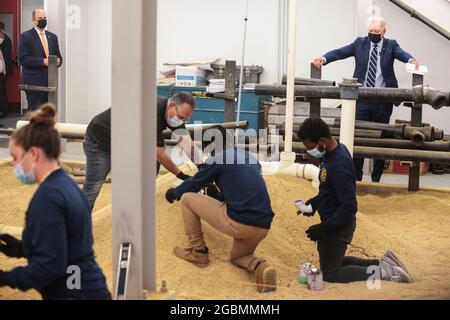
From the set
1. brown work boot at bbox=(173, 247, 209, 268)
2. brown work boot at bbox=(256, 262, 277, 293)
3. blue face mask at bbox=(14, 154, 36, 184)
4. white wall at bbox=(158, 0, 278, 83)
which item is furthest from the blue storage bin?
blue face mask at bbox=(14, 154, 36, 184)

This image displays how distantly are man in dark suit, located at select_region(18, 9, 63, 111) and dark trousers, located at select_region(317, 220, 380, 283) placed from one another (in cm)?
670

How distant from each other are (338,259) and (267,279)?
2.82 ft

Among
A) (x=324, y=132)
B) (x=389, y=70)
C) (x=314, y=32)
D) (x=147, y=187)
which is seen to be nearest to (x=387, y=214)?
(x=389, y=70)

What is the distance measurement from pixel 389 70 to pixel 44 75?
5.50 meters

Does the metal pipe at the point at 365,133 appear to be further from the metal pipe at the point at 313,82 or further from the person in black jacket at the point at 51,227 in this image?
the person in black jacket at the point at 51,227

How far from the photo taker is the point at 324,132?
7.09 metres

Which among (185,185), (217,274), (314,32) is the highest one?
(314,32)

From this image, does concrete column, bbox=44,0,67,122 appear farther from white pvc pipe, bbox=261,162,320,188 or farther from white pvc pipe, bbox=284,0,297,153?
white pvc pipe, bbox=284,0,297,153

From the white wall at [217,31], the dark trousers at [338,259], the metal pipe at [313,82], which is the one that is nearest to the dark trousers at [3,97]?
the white wall at [217,31]

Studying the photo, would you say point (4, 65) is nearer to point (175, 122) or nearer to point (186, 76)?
point (186, 76)

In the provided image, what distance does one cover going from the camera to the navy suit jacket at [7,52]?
58.7ft

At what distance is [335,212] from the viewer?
24.0ft

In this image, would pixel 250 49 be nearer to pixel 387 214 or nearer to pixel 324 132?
pixel 387 214

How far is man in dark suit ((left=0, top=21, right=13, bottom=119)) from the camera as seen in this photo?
17719 millimetres
